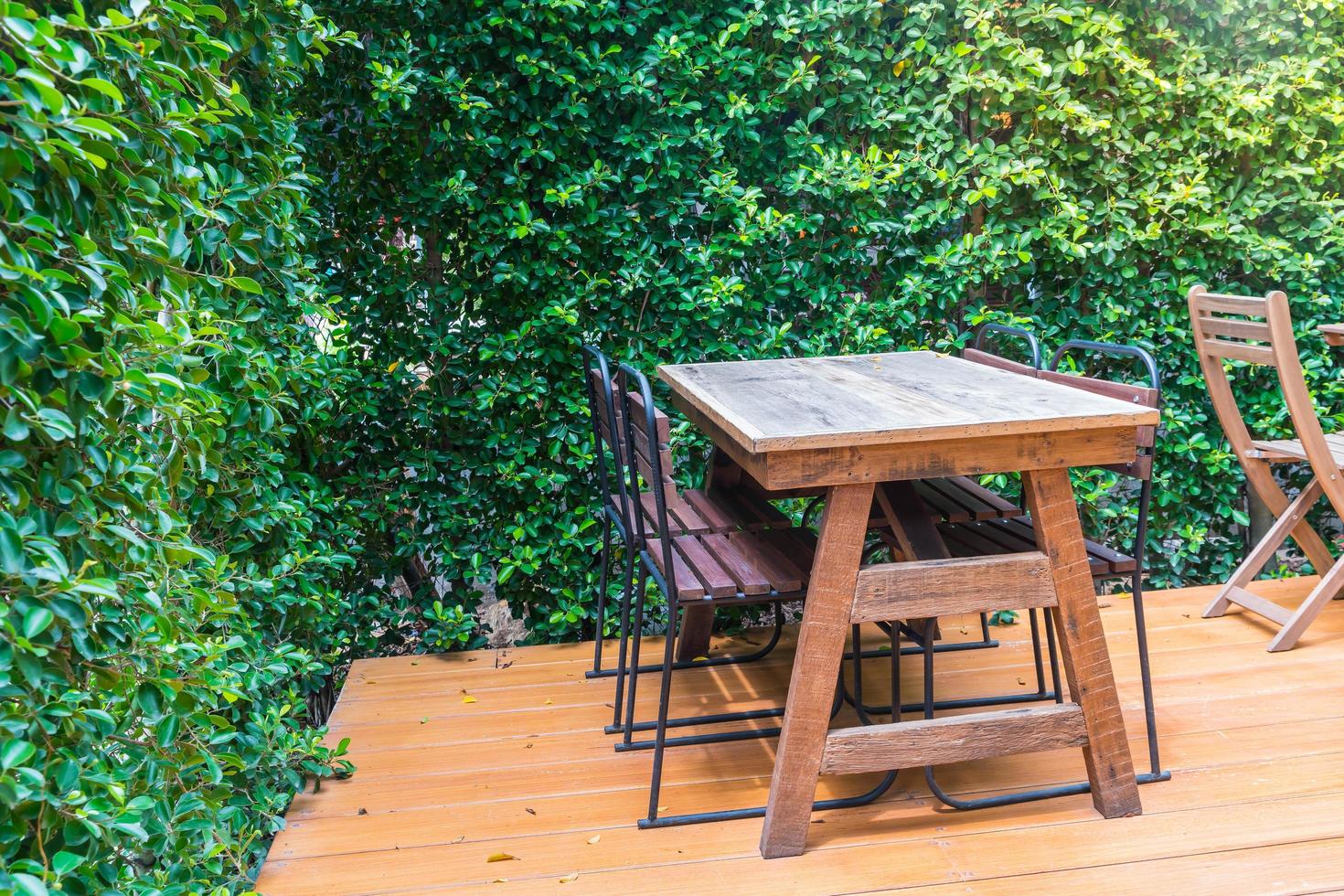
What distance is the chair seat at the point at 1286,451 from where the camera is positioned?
11.1 feet

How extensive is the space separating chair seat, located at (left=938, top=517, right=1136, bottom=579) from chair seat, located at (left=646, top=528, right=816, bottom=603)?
0.39 metres

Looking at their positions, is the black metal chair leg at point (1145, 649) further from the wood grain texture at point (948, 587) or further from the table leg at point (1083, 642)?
the wood grain texture at point (948, 587)

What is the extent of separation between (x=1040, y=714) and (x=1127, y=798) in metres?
0.30

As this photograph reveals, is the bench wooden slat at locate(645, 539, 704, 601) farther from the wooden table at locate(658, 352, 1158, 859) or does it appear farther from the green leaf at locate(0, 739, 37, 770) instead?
the green leaf at locate(0, 739, 37, 770)

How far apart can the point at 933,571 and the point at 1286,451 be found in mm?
1846

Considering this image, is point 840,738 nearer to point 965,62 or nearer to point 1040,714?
point 1040,714

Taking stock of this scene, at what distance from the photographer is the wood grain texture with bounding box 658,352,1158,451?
2.16m

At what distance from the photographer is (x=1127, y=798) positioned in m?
2.42

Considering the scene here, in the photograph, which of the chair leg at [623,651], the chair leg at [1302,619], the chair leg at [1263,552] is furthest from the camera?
the chair leg at [1263,552]

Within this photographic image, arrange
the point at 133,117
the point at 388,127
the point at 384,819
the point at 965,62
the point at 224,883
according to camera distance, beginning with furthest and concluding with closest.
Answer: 1. the point at 965,62
2. the point at 388,127
3. the point at 384,819
4. the point at 224,883
5. the point at 133,117

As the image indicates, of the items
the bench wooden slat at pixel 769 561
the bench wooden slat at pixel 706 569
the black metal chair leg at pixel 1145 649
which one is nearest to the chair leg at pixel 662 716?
the bench wooden slat at pixel 706 569

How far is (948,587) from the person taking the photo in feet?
7.54

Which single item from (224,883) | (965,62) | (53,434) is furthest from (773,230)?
(53,434)

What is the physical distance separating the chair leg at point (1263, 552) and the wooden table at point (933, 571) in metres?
1.55
